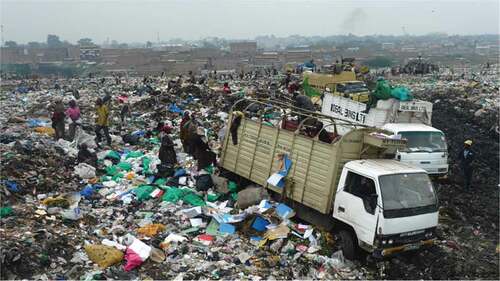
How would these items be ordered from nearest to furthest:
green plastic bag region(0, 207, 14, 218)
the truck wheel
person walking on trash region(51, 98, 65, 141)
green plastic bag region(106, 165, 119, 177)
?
the truck wheel < green plastic bag region(0, 207, 14, 218) < green plastic bag region(106, 165, 119, 177) < person walking on trash region(51, 98, 65, 141)

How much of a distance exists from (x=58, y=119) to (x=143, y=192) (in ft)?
17.6

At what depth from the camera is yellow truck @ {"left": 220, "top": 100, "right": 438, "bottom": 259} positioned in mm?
6387

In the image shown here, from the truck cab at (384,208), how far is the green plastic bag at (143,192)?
384 centimetres

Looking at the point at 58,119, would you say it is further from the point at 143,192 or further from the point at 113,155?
the point at 143,192

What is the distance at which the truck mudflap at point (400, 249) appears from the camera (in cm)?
628

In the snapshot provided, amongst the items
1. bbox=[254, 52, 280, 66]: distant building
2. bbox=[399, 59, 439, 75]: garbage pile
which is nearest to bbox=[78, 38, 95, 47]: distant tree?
bbox=[254, 52, 280, 66]: distant building

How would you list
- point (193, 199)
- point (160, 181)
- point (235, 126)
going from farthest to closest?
point (160, 181) < point (235, 126) < point (193, 199)

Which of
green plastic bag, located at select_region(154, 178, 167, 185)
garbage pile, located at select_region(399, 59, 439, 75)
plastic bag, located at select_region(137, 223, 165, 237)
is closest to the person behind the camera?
plastic bag, located at select_region(137, 223, 165, 237)

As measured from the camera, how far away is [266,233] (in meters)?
7.39

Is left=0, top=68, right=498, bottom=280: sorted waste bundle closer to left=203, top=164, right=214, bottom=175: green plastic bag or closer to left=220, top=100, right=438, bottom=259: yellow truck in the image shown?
left=203, top=164, right=214, bottom=175: green plastic bag

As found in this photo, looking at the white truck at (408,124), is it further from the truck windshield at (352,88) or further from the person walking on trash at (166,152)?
the person walking on trash at (166,152)

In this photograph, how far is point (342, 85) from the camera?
16625 millimetres

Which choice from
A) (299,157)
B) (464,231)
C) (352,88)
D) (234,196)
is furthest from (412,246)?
(352,88)

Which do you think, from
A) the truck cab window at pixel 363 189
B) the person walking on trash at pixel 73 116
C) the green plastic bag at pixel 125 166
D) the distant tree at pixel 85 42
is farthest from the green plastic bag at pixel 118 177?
the distant tree at pixel 85 42
